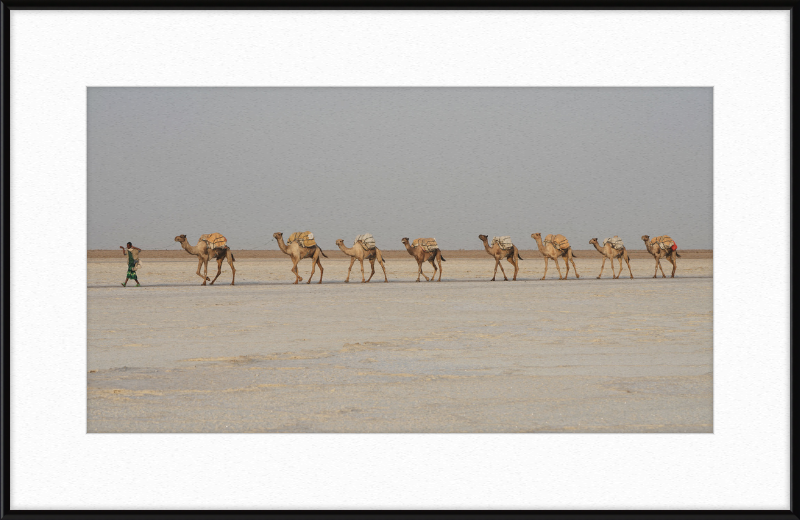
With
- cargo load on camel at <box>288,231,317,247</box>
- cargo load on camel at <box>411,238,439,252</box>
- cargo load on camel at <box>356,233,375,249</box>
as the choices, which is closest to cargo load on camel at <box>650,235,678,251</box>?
cargo load on camel at <box>411,238,439,252</box>

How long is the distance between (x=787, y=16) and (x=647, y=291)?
13999mm

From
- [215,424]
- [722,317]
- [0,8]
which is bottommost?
[215,424]

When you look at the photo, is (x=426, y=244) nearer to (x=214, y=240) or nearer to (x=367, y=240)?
(x=367, y=240)

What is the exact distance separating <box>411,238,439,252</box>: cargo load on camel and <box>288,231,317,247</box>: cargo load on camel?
4002 mm

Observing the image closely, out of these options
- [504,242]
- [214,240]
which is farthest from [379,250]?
[214,240]

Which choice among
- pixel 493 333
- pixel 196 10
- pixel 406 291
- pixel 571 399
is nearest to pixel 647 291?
pixel 406 291

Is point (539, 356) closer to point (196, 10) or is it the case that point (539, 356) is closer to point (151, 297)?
point (196, 10)

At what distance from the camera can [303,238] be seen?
21141 millimetres

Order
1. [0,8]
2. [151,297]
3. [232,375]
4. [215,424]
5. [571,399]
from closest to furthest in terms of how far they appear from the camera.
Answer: [0,8], [215,424], [571,399], [232,375], [151,297]

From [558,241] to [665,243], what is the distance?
3942 mm

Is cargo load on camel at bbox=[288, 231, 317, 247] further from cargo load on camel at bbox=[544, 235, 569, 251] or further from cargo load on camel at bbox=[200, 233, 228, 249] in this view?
cargo load on camel at bbox=[544, 235, 569, 251]

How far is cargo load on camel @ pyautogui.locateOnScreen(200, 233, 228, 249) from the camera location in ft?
65.4

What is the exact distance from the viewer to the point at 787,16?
443 centimetres

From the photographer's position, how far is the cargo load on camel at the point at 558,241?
977 inches
